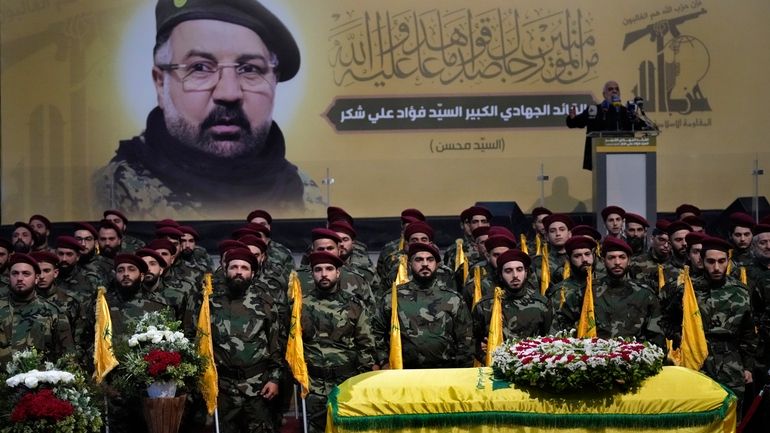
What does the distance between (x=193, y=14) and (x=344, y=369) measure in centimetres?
908

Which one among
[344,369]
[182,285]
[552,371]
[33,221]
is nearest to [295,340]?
[344,369]

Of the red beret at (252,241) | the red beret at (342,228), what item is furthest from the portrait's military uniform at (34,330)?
the red beret at (342,228)

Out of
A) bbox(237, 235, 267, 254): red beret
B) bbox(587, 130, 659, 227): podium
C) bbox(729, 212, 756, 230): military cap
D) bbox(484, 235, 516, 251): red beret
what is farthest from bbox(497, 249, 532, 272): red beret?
bbox(587, 130, 659, 227): podium

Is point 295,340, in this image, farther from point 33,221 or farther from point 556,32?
point 556,32

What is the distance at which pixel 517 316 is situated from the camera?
368 inches

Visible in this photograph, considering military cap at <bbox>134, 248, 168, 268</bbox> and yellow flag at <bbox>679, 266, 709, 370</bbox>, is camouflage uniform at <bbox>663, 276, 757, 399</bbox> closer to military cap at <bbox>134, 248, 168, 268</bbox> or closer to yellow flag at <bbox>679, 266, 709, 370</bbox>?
yellow flag at <bbox>679, 266, 709, 370</bbox>

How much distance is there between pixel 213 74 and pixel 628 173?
20.0 ft

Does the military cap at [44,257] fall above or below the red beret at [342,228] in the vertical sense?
below

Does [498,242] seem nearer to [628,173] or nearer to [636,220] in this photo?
[636,220]

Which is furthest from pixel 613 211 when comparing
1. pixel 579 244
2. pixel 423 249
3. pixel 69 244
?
pixel 69 244

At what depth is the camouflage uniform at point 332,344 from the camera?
30.2ft

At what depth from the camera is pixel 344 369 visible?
923 centimetres

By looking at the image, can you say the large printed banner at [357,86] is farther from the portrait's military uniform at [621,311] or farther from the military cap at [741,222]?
the portrait's military uniform at [621,311]

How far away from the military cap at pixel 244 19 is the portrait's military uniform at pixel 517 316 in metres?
8.57
